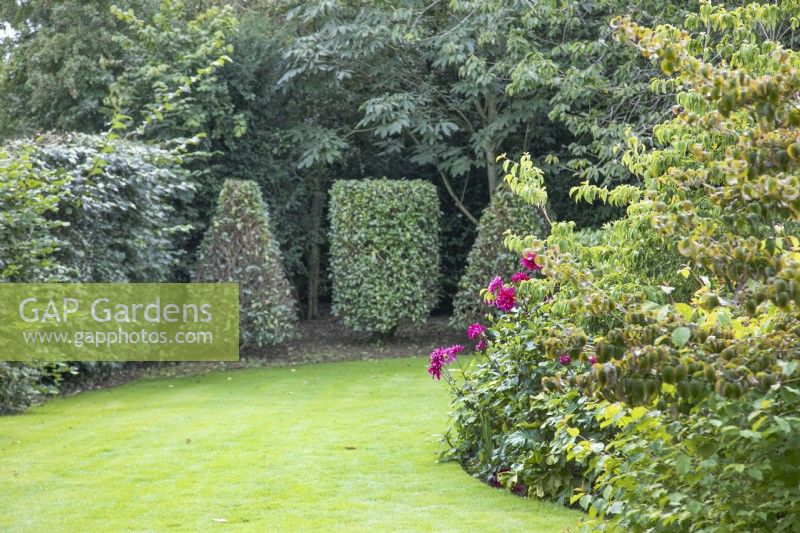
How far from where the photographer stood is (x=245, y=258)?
12.4m

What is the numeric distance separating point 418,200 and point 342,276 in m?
1.45

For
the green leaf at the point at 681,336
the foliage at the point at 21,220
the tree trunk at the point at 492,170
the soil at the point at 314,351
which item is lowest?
the soil at the point at 314,351

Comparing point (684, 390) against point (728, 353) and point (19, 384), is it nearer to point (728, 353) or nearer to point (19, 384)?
point (728, 353)

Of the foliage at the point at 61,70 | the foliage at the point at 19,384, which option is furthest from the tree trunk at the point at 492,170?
the foliage at the point at 19,384

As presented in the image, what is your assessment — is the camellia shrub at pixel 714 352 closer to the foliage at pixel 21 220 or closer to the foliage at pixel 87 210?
the foliage at pixel 21 220

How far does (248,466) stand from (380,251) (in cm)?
674

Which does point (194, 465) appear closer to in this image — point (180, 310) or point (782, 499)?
point (782, 499)

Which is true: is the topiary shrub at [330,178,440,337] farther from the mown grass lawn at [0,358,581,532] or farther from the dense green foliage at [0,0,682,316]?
the mown grass lawn at [0,358,581,532]

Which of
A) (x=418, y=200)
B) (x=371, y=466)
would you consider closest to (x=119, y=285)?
(x=418, y=200)

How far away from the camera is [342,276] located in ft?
43.7

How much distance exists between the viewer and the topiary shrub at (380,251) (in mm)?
13086
